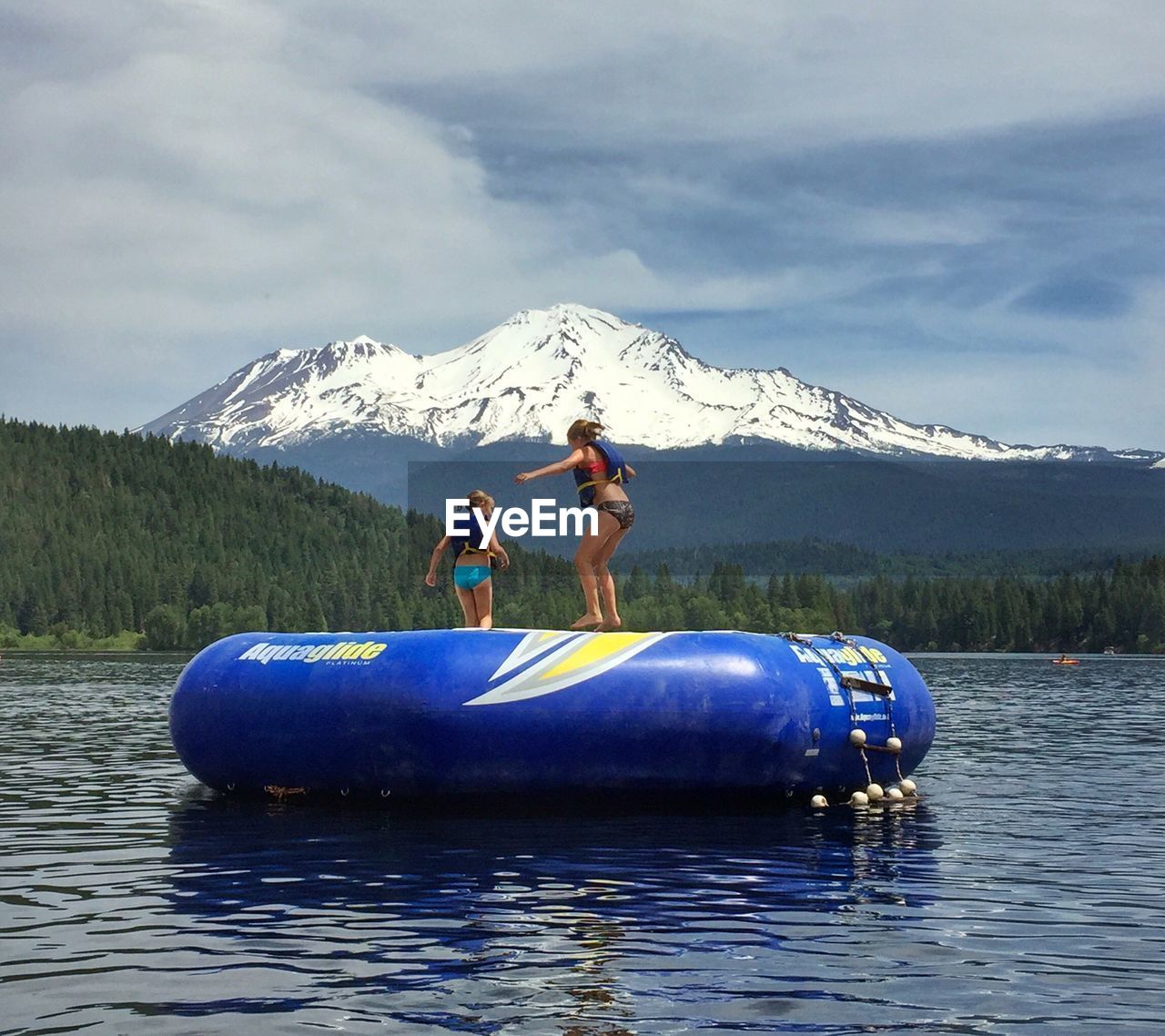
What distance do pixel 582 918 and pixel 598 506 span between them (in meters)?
8.44

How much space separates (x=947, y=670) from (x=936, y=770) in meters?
91.4

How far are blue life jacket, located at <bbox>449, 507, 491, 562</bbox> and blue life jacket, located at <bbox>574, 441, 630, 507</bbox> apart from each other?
1429 mm

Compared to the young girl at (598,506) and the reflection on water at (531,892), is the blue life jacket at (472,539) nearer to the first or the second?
the young girl at (598,506)

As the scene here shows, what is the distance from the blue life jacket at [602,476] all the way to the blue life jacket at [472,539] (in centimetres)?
143

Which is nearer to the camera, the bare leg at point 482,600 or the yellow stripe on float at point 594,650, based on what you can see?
the yellow stripe on float at point 594,650

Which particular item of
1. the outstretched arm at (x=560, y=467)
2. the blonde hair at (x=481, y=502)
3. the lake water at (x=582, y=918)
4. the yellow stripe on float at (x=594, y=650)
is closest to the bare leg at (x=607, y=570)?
the outstretched arm at (x=560, y=467)

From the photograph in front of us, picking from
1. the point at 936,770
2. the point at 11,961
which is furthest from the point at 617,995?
the point at 936,770

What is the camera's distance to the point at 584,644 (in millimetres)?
19906

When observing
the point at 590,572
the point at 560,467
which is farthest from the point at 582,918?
the point at 590,572

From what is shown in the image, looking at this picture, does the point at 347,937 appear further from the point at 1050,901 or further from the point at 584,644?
the point at 584,644

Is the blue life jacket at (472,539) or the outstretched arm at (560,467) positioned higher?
the outstretched arm at (560,467)

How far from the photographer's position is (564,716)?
763 inches

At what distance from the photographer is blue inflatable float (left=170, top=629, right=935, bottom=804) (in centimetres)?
1944

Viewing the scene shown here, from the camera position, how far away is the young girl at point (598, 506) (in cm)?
2125
